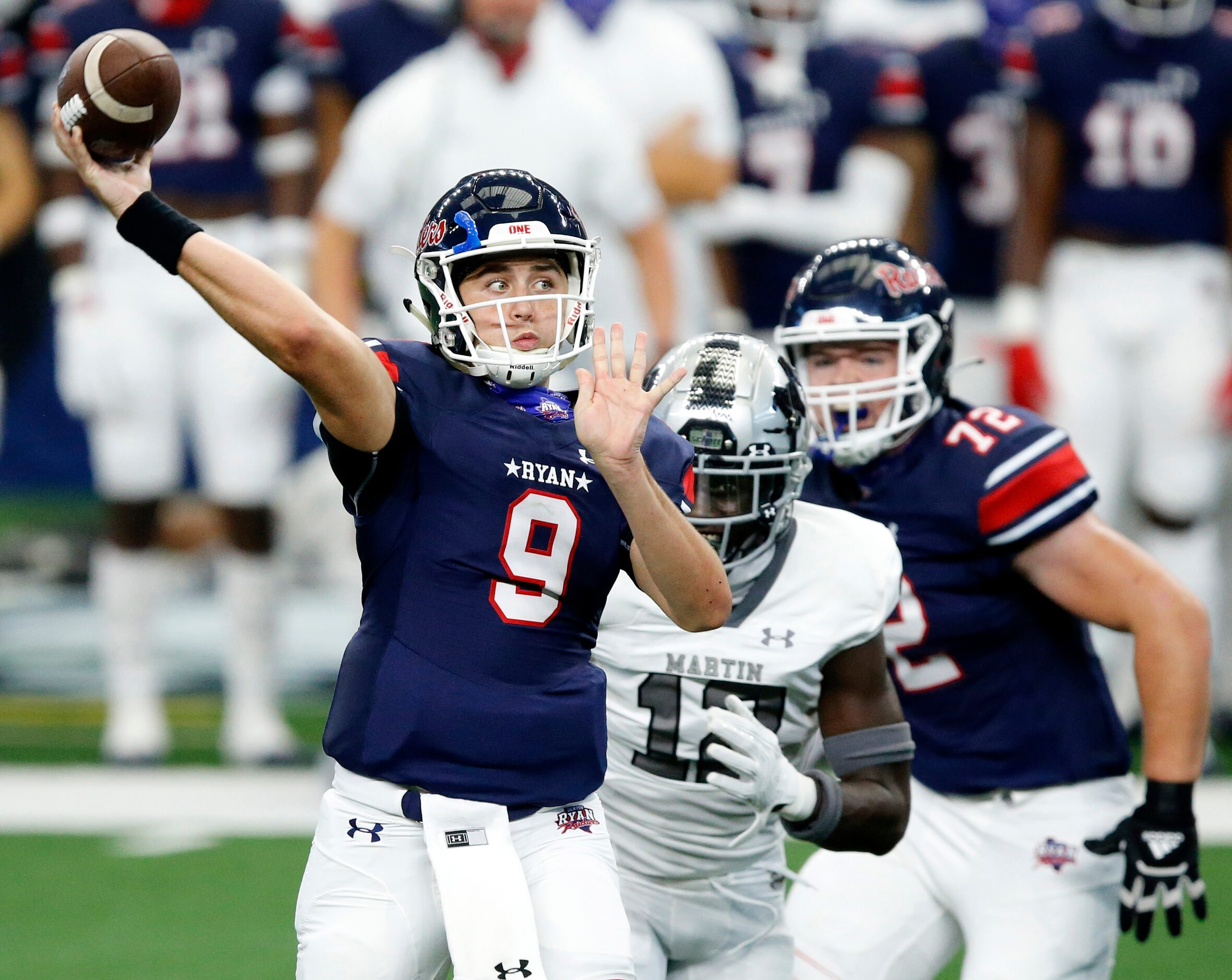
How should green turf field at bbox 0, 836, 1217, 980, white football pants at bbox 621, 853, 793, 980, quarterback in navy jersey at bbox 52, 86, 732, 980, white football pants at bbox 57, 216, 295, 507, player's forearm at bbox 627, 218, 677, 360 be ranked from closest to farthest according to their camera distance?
quarterback in navy jersey at bbox 52, 86, 732, 980 → white football pants at bbox 621, 853, 793, 980 → green turf field at bbox 0, 836, 1217, 980 → player's forearm at bbox 627, 218, 677, 360 → white football pants at bbox 57, 216, 295, 507

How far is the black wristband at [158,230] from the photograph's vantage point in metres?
2.14

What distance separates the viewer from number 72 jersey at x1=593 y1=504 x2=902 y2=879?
8.73 feet

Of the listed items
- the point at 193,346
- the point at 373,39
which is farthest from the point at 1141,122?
the point at 193,346

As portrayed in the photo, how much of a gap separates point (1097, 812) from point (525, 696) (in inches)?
43.6

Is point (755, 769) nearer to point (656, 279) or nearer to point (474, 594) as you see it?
point (474, 594)

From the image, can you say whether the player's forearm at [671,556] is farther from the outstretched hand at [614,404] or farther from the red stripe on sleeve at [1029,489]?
Result: the red stripe on sleeve at [1029,489]

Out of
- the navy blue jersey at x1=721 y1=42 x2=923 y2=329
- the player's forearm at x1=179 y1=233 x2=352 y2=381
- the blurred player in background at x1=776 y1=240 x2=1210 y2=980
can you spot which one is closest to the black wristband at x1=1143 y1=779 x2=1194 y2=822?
the blurred player in background at x1=776 y1=240 x2=1210 y2=980

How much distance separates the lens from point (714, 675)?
2670 millimetres

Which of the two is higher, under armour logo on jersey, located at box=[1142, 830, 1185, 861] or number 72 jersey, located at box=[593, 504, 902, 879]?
number 72 jersey, located at box=[593, 504, 902, 879]

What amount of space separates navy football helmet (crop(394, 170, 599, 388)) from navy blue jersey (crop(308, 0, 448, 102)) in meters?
3.35

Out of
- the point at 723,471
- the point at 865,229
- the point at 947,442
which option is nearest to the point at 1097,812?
the point at 947,442

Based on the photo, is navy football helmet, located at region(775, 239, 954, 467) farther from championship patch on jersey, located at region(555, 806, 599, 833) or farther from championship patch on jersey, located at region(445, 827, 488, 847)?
championship patch on jersey, located at region(445, 827, 488, 847)

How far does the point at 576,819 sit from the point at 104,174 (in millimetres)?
949

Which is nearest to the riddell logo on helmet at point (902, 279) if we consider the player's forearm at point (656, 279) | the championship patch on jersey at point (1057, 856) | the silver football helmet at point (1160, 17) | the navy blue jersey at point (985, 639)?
the navy blue jersey at point (985, 639)
